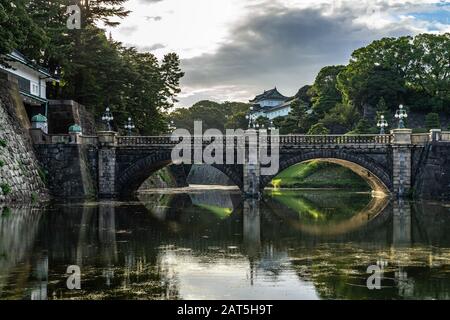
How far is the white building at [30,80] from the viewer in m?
46.2

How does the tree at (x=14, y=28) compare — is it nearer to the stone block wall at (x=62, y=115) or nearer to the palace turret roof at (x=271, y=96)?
the stone block wall at (x=62, y=115)

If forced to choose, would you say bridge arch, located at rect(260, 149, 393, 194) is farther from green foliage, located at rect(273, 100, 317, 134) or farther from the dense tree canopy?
green foliage, located at rect(273, 100, 317, 134)

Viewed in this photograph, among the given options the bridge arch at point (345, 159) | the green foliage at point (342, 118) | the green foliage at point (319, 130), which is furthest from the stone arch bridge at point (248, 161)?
the green foliage at point (342, 118)

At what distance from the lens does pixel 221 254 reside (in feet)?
64.5

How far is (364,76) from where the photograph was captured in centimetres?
8438

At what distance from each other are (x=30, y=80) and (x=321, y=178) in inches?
1562

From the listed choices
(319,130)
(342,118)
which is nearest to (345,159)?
(319,130)

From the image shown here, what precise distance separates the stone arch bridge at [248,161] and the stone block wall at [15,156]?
245 cm

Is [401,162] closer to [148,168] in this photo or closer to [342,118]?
[148,168]

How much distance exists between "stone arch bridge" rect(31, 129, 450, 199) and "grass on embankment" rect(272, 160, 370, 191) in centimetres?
1936

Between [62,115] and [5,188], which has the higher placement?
[62,115]

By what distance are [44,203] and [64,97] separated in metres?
20.8

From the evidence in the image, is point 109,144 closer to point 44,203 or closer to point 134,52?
point 44,203

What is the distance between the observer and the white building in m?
46.2
